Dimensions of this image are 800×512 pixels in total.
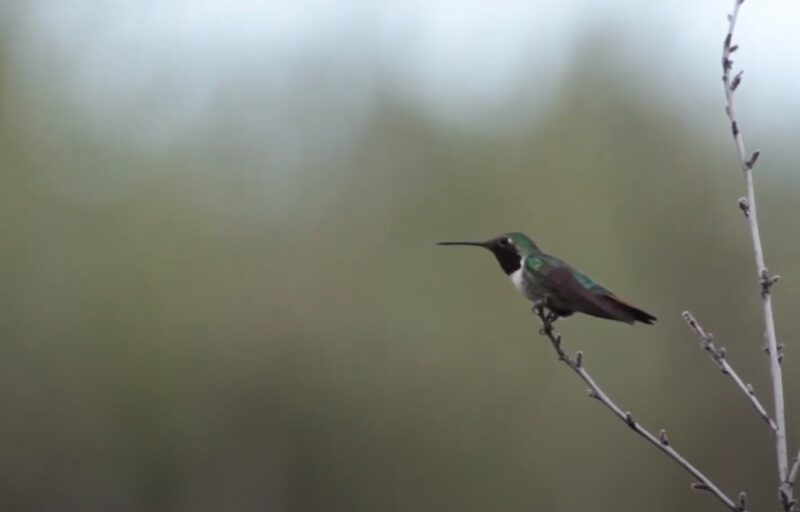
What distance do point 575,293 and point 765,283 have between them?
0.55 m

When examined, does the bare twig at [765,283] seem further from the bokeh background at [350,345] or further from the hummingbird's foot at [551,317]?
the bokeh background at [350,345]

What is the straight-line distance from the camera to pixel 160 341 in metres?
13.8

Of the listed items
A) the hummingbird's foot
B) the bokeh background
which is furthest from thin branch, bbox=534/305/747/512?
the bokeh background

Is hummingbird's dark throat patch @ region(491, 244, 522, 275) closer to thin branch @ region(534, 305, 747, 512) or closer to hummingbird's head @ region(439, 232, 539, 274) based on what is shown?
hummingbird's head @ region(439, 232, 539, 274)

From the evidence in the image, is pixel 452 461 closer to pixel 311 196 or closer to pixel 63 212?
pixel 311 196

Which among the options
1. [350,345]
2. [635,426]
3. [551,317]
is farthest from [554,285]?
[350,345]

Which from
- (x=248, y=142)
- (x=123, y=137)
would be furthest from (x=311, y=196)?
(x=123, y=137)

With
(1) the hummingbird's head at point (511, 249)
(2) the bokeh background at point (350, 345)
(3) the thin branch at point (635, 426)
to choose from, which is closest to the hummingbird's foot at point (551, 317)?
(3) the thin branch at point (635, 426)

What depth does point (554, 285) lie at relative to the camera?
2857 mm

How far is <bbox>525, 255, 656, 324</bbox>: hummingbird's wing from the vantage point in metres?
2.58

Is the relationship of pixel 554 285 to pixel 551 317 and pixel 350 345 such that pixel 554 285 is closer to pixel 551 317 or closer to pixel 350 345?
pixel 551 317

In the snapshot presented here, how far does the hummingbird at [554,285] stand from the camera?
103 inches

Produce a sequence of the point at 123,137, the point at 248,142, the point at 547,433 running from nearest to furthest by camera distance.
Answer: the point at 547,433 → the point at 123,137 → the point at 248,142

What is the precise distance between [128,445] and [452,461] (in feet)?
13.0
